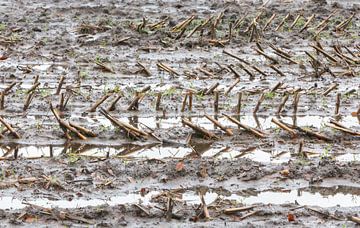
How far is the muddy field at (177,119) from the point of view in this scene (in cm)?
722

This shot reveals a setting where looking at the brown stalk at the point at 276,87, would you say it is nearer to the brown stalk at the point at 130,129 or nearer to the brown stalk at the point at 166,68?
the brown stalk at the point at 166,68

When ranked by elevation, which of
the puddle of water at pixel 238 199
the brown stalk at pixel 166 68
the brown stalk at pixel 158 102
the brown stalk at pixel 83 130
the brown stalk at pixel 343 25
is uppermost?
the puddle of water at pixel 238 199

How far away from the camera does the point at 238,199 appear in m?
7.46

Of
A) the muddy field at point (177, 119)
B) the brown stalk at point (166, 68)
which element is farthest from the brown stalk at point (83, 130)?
the brown stalk at point (166, 68)

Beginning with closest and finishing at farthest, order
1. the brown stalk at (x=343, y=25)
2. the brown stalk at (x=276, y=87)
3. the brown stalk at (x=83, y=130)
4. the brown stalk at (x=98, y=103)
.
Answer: the brown stalk at (x=83, y=130)
the brown stalk at (x=98, y=103)
the brown stalk at (x=276, y=87)
the brown stalk at (x=343, y=25)

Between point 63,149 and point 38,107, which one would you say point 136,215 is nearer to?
point 63,149

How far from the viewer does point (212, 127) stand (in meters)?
9.79

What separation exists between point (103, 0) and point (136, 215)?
12.4m

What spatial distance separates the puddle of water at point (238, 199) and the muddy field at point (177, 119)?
0.02 m

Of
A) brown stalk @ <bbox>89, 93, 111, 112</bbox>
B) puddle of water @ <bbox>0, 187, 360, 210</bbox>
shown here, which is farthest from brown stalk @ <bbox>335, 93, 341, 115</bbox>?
puddle of water @ <bbox>0, 187, 360, 210</bbox>

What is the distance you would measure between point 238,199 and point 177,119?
283 centimetres

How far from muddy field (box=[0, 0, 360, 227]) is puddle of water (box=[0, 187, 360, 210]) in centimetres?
2

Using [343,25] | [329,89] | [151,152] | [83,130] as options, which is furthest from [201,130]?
[343,25]

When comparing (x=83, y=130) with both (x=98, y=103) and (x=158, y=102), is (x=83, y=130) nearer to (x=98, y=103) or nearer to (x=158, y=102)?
(x=98, y=103)
